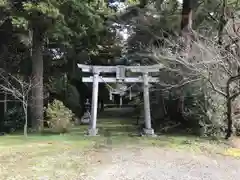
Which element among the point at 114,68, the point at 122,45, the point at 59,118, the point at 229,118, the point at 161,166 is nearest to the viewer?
the point at 161,166

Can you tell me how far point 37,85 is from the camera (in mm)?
12570

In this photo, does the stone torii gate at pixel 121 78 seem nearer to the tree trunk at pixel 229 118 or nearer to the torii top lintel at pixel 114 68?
the torii top lintel at pixel 114 68

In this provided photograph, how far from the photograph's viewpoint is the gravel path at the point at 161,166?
6309mm

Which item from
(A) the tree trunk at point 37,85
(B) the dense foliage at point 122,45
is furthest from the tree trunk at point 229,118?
(A) the tree trunk at point 37,85

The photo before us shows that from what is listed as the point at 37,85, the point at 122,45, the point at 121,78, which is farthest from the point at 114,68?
the point at 122,45

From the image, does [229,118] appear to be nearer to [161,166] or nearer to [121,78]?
[121,78]

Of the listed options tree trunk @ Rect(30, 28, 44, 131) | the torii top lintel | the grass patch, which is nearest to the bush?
the grass patch

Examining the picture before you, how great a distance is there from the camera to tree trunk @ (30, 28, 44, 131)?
12594 millimetres

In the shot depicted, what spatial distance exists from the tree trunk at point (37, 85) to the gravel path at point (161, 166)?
516 cm

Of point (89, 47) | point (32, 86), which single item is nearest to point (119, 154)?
point (32, 86)

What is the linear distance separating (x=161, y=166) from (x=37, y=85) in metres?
7.07

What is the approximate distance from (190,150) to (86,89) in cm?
993

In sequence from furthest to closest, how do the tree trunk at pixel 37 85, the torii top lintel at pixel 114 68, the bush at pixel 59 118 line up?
the tree trunk at pixel 37 85
the torii top lintel at pixel 114 68
the bush at pixel 59 118

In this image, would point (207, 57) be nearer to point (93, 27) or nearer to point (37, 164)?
point (93, 27)
